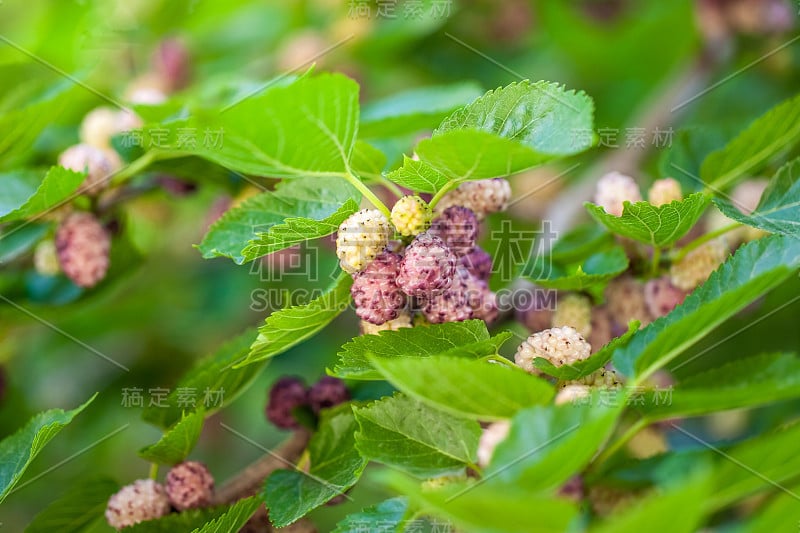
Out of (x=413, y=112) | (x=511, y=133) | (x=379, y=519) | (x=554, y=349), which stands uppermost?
(x=413, y=112)

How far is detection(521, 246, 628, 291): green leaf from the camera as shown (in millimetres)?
815

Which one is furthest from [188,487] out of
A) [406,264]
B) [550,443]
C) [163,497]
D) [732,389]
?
[732,389]

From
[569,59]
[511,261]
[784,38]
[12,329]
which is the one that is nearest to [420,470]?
[511,261]

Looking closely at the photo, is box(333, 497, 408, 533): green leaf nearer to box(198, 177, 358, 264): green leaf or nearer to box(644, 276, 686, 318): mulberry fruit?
box(198, 177, 358, 264): green leaf

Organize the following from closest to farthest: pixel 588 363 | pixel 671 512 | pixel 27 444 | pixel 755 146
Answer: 1. pixel 671 512
2. pixel 588 363
3. pixel 27 444
4. pixel 755 146

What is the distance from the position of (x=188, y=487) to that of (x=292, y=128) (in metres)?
0.42

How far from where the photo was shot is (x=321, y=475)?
2.62ft

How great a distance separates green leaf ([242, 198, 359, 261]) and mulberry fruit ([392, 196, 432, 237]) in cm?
4

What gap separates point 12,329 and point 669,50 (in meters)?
1.67

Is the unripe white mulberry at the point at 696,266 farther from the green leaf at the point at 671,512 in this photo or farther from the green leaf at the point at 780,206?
the green leaf at the point at 671,512

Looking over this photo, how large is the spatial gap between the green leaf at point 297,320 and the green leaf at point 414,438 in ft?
0.32

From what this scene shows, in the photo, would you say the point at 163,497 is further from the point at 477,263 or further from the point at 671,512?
the point at 671,512

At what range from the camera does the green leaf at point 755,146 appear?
853mm

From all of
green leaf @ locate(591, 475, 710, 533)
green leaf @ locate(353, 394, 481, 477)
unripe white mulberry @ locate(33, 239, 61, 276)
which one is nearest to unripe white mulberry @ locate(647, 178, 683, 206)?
green leaf @ locate(353, 394, 481, 477)
